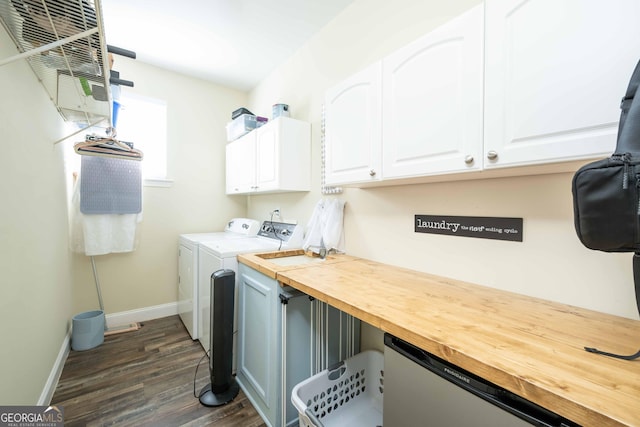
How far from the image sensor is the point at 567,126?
2.53ft

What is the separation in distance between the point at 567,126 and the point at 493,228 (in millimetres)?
533

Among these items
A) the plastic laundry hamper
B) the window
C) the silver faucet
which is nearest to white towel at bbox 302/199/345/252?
the silver faucet

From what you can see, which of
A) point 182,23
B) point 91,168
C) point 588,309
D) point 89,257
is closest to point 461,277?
point 588,309

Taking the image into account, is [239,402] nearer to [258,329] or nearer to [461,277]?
[258,329]

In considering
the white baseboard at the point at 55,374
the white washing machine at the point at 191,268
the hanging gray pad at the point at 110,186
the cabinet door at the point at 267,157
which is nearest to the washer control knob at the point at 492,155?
the cabinet door at the point at 267,157

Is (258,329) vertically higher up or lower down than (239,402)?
higher up

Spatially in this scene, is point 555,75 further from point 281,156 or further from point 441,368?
point 281,156

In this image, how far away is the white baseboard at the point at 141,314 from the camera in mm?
2658

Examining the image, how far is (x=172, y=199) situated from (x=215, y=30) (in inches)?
71.5

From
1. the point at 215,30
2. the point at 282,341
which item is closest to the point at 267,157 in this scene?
the point at 215,30

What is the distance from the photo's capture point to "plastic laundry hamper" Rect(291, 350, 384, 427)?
1318 millimetres

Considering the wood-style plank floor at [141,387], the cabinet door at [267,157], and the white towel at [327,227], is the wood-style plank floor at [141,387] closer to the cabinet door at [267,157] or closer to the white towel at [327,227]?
the white towel at [327,227]

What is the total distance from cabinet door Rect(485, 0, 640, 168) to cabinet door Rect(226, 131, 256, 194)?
2.10 metres

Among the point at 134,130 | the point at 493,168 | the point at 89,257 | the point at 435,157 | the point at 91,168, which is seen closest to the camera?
the point at 493,168
